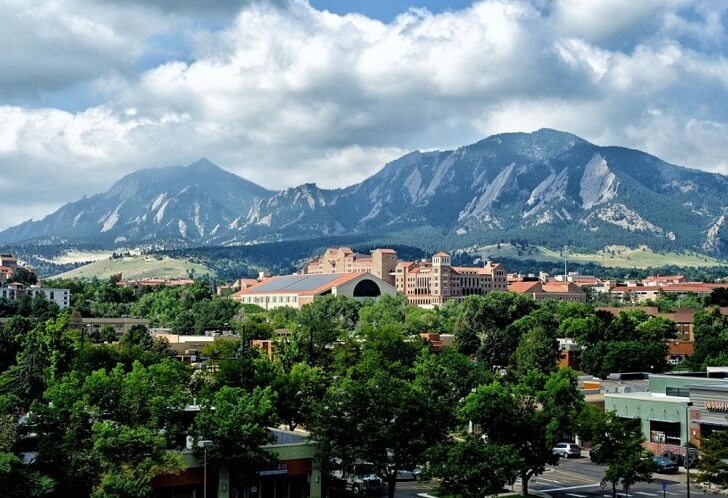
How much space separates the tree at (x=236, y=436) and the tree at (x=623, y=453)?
17.9m

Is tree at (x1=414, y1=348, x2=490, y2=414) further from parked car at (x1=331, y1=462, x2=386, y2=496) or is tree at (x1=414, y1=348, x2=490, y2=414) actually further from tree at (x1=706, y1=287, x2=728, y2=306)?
tree at (x1=706, y1=287, x2=728, y2=306)

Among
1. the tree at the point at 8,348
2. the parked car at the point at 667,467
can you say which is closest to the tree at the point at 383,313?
the tree at the point at 8,348

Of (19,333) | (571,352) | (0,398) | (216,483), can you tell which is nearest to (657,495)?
(216,483)

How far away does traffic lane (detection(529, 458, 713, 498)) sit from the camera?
54.1 metres

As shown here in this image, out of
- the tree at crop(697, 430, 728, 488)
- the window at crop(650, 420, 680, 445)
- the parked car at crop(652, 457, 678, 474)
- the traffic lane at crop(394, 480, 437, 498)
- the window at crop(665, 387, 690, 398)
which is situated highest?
the window at crop(665, 387, 690, 398)

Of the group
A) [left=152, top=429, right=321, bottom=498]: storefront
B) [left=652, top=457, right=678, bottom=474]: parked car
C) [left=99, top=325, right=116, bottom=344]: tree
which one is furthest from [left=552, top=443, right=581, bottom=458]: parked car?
[left=99, top=325, right=116, bottom=344]: tree

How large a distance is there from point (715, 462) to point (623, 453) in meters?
4.63

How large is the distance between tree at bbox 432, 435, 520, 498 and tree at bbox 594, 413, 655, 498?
22.9ft

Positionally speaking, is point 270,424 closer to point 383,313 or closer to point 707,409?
point 707,409

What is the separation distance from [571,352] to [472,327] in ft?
80.2

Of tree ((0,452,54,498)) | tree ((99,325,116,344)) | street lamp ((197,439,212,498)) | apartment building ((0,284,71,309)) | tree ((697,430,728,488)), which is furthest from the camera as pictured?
apartment building ((0,284,71,309))

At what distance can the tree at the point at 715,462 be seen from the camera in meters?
48.9

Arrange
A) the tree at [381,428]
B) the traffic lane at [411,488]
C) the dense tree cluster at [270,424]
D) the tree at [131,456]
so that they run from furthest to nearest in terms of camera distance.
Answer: the traffic lane at [411,488]
the tree at [381,428]
the dense tree cluster at [270,424]
the tree at [131,456]

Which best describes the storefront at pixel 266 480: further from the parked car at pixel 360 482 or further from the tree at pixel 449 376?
the tree at pixel 449 376
